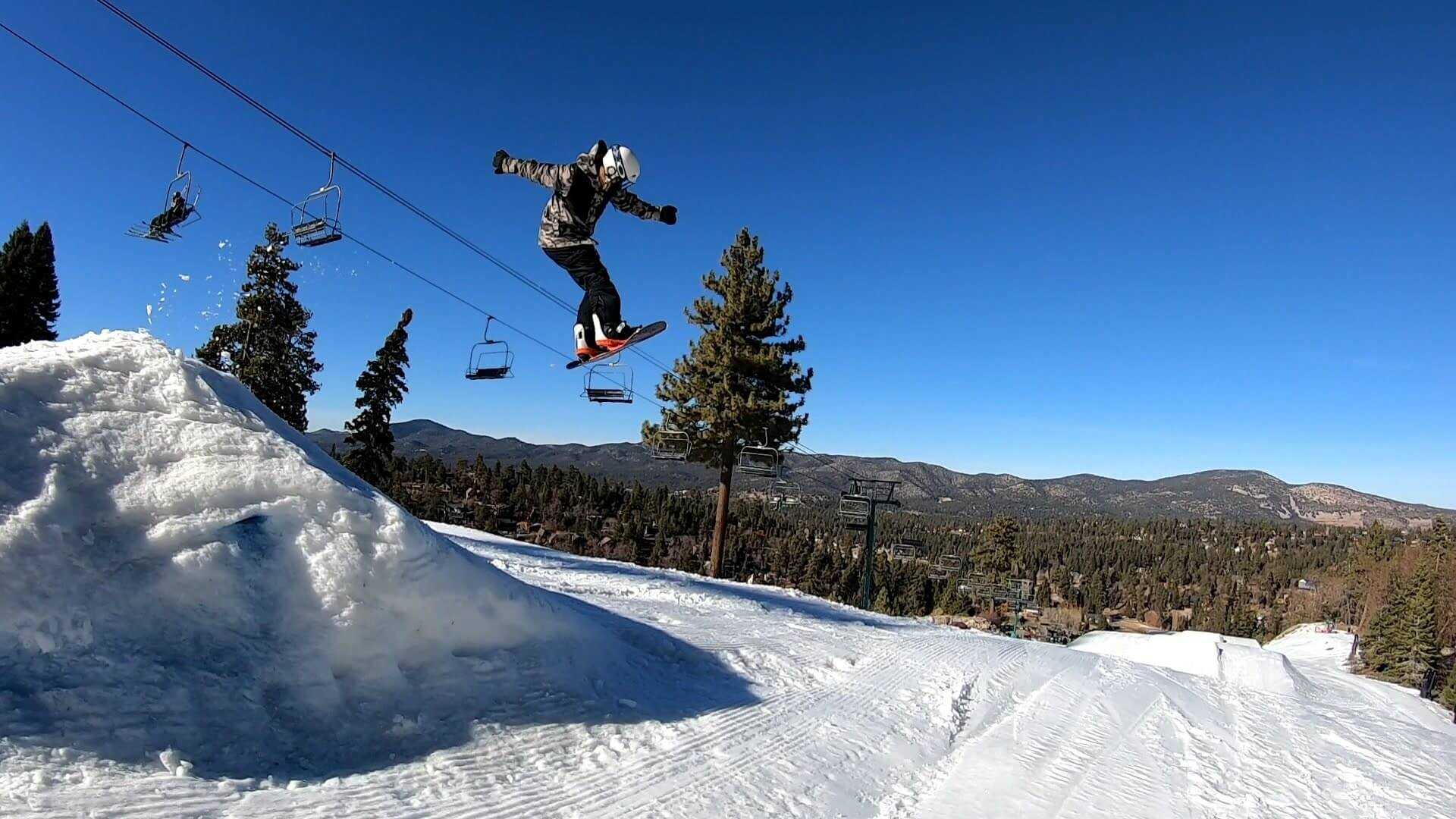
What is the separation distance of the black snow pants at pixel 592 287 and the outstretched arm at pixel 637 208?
495 millimetres

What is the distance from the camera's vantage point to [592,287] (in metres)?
7.43

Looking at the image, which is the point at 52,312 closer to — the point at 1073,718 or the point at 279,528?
the point at 279,528

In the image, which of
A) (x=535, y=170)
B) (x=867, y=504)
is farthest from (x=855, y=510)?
(x=535, y=170)

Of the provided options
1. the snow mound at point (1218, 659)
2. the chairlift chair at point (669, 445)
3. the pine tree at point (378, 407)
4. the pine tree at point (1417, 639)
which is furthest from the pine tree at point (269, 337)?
the pine tree at point (1417, 639)

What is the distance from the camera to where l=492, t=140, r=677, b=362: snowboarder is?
20.9ft

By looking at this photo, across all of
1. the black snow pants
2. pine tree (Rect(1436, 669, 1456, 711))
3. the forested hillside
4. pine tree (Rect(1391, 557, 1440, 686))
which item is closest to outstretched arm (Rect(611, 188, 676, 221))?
the black snow pants

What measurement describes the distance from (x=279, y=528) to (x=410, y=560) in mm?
853

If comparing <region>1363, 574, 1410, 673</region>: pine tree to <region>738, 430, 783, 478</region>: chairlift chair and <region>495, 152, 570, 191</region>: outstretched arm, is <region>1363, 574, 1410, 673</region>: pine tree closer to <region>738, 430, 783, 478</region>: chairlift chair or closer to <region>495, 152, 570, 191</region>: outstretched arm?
<region>738, 430, 783, 478</region>: chairlift chair

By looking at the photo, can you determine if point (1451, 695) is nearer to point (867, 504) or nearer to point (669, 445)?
point (867, 504)

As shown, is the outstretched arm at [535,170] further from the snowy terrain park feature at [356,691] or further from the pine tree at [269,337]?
the pine tree at [269,337]

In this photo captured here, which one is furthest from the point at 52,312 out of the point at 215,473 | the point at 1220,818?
the point at 1220,818

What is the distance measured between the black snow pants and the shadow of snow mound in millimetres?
2882

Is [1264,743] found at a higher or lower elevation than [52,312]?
lower

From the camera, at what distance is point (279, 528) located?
4645 mm
